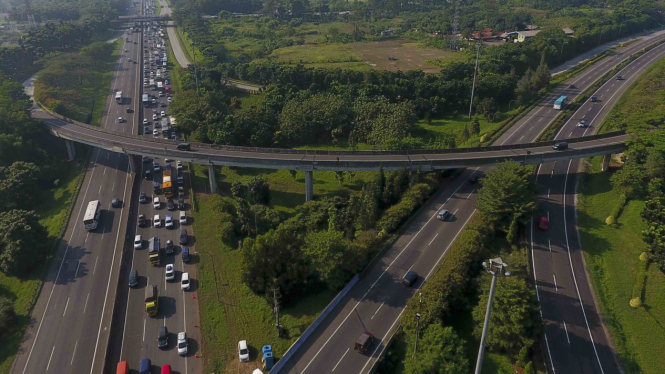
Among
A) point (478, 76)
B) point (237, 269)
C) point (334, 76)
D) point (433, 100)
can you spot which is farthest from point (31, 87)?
point (478, 76)

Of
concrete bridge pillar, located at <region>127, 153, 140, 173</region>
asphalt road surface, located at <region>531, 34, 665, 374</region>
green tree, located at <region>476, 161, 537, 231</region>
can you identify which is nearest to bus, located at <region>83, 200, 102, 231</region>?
concrete bridge pillar, located at <region>127, 153, 140, 173</region>

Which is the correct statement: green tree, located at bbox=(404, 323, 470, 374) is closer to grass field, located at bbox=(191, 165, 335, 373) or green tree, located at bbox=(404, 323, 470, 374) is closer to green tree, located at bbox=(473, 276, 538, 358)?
green tree, located at bbox=(473, 276, 538, 358)

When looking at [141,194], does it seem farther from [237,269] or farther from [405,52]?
[405,52]

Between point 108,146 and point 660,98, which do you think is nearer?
point 108,146

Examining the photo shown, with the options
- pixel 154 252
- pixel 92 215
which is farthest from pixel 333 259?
pixel 92 215

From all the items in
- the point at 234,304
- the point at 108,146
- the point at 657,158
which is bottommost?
the point at 234,304

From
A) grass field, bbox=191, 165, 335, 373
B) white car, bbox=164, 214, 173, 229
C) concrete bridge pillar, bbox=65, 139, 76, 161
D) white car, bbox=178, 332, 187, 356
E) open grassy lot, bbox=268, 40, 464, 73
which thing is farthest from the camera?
open grassy lot, bbox=268, 40, 464, 73

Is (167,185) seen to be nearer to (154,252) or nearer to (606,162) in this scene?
(154,252)

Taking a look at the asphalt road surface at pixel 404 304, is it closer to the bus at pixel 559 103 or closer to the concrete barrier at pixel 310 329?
the concrete barrier at pixel 310 329
